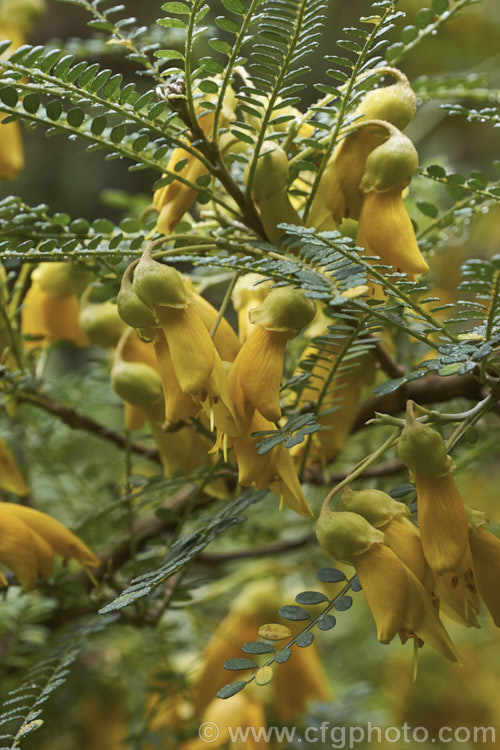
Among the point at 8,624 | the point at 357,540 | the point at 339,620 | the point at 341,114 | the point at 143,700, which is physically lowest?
the point at 339,620

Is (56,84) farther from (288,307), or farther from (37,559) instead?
(37,559)

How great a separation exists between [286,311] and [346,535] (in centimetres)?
14

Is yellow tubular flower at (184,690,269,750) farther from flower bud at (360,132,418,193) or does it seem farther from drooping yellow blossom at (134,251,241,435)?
flower bud at (360,132,418,193)

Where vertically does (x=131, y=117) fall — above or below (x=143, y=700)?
above

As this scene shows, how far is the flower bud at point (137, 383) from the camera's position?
64cm

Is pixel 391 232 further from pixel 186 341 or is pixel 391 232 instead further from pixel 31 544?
pixel 31 544

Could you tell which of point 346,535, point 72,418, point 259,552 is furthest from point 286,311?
point 259,552

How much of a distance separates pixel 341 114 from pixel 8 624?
567mm

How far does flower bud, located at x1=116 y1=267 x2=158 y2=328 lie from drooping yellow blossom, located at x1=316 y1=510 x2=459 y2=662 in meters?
0.17

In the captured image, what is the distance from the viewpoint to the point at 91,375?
35.2 inches

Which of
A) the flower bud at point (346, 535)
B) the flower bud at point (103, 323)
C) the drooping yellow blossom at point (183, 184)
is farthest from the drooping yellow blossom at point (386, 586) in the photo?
the flower bud at point (103, 323)

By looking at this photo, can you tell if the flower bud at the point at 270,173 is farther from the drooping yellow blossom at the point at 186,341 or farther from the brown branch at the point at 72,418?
the brown branch at the point at 72,418

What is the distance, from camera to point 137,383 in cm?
64

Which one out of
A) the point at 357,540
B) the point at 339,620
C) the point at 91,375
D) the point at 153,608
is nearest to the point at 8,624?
the point at 153,608
